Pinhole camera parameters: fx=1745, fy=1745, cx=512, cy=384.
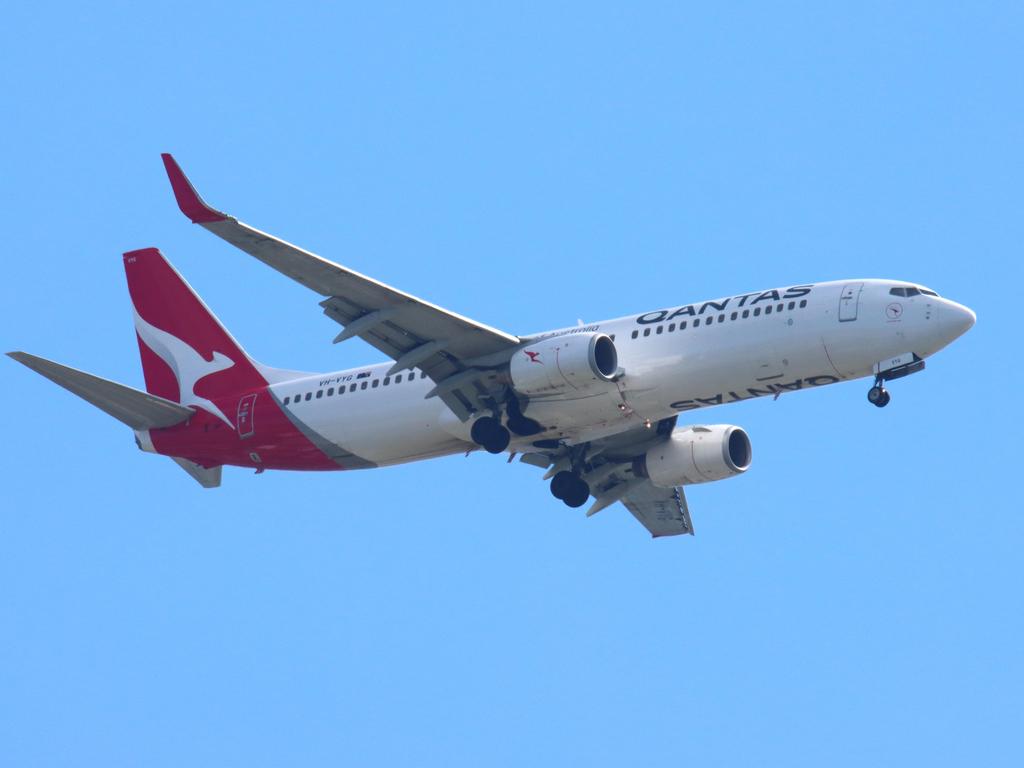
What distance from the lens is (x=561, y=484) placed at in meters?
49.5

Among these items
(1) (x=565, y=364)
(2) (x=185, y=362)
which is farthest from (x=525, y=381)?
(2) (x=185, y=362)

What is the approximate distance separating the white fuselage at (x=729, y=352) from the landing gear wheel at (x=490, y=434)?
0.73 metres

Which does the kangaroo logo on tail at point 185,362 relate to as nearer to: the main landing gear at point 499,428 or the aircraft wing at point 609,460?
the main landing gear at point 499,428

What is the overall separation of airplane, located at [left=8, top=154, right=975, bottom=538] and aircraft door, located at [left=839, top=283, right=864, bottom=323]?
35 millimetres

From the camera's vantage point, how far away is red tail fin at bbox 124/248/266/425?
167ft

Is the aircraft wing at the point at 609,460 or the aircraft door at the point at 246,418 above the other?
the aircraft door at the point at 246,418

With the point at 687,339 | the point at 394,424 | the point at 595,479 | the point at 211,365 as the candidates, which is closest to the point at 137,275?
the point at 211,365

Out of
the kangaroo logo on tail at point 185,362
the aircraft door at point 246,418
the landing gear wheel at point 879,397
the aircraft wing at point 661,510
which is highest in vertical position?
the kangaroo logo on tail at point 185,362

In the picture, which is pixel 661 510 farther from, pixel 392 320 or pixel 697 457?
pixel 392 320

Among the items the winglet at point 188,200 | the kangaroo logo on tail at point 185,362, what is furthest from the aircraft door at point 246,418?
the winglet at point 188,200

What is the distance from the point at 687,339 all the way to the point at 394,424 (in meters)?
8.39

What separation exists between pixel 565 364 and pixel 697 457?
7.22 meters

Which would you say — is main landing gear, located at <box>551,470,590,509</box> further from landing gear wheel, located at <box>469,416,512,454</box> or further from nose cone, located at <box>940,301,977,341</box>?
nose cone, located at <box>940,301,977,341</box>

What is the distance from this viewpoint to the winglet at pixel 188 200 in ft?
132
